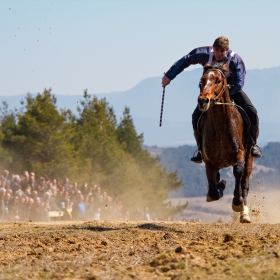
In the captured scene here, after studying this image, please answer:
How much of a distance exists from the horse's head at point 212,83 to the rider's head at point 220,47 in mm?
361

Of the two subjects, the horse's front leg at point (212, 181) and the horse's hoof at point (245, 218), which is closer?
the horse's front leg at point (212, 181)

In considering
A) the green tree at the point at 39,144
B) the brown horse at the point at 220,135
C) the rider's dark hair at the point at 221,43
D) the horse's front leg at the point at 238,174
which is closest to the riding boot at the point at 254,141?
the brown horse at the point at 220,135

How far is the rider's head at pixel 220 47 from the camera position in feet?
43.2

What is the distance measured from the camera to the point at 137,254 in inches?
379

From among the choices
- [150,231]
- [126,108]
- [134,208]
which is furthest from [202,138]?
[126,108]

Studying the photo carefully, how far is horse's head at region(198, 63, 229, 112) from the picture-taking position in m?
12.1

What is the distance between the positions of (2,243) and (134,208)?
39304mm

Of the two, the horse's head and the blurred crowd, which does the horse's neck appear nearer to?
the horse's head

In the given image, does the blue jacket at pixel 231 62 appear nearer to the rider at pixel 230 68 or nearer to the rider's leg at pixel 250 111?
the rider at pixel 230 68

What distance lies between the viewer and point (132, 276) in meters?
7.82

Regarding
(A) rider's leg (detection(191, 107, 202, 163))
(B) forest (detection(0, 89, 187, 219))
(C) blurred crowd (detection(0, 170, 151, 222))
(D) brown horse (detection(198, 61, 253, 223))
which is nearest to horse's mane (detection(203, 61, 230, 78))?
(D) brown horse (detection(198, 61, 253, 223))

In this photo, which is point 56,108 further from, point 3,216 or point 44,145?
point 3,216

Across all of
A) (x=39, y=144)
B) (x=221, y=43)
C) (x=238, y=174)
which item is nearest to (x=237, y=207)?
(x=238, y=174)

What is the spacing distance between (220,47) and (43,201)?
12.3 meters
